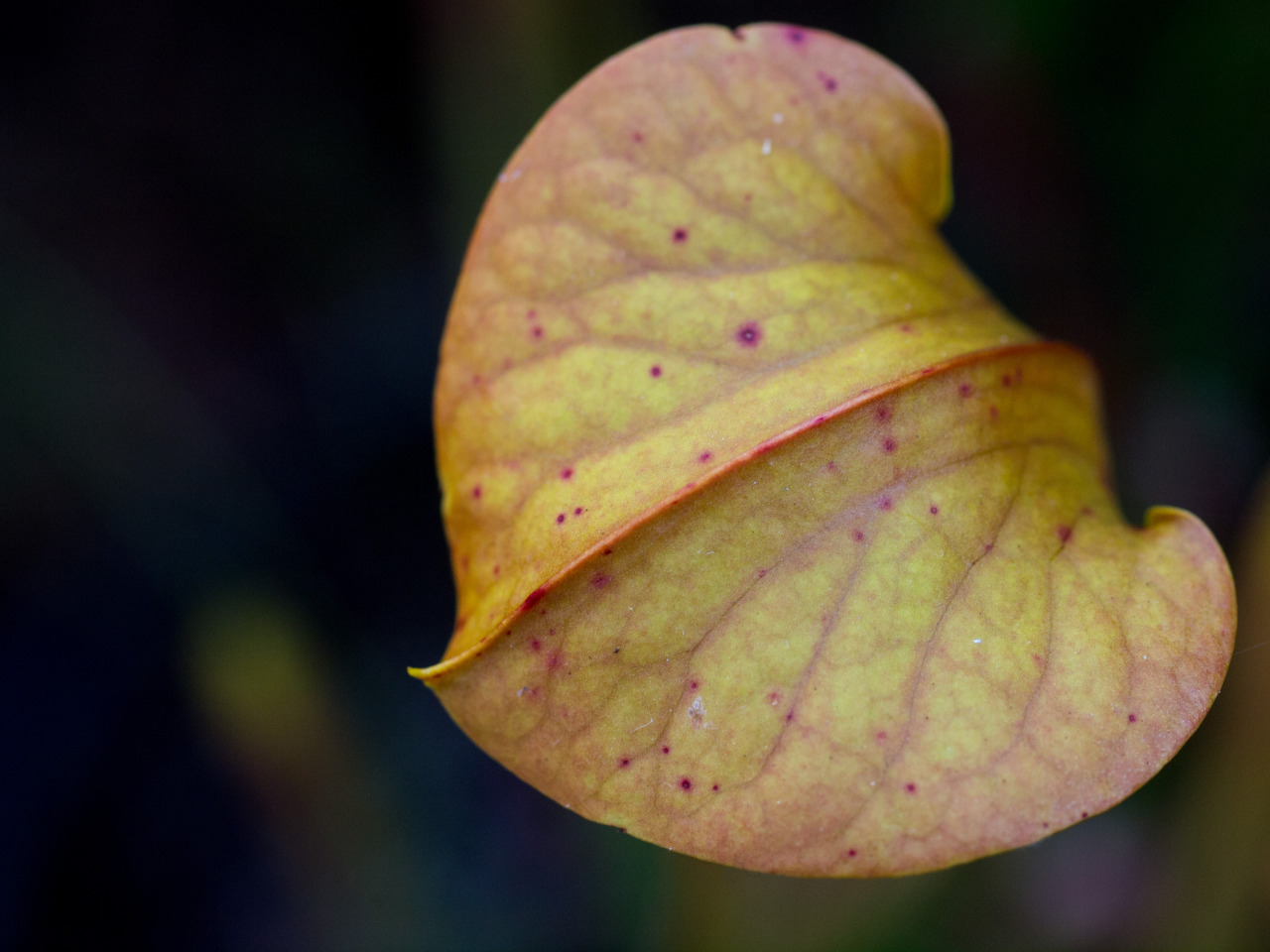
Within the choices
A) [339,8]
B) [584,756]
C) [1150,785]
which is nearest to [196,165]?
[339,8]

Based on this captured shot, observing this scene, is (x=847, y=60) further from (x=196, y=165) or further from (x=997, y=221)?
(x=196, y=165)

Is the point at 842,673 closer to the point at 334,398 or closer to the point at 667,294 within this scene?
the point at 667,294

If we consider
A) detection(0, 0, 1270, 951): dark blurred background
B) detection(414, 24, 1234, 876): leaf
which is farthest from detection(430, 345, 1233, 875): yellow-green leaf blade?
detection(0, 0, 1270, 951): dark blurred background

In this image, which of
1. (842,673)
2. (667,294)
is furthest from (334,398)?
(842,673)

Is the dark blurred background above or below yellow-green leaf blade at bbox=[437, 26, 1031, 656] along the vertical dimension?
below

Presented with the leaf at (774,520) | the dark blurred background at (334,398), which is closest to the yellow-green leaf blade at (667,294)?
the leaf at (774,520)

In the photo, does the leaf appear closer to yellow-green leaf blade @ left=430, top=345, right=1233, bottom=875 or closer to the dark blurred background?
yellow-green leaf blade @ left=430, top=345, right=1233, bottom=875
